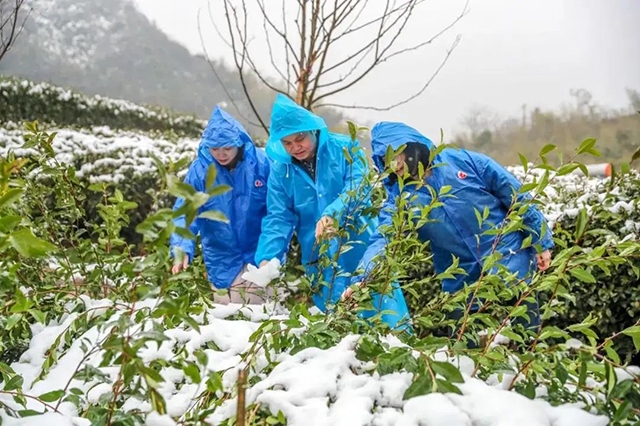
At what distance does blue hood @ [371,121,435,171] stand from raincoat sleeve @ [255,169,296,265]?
2.17ft

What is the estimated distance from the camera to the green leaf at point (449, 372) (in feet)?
2.54

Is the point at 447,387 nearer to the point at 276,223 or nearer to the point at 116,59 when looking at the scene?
the point at 276,223

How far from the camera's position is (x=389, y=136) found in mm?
2412

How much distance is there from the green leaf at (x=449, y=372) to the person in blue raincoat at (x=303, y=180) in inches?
70.1

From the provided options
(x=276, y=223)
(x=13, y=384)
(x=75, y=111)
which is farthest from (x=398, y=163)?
(x=75, y=111)

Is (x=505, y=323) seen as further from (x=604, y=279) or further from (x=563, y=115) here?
(x=563, y=115)

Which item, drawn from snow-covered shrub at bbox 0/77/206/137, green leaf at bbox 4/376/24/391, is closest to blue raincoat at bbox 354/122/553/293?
green leaf at bbox 4/376/24/391

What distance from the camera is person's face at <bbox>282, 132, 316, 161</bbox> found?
2.67m

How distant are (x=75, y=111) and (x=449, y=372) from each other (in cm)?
1189

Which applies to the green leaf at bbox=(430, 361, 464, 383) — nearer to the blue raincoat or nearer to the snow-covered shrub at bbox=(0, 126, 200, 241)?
the blue raincoat

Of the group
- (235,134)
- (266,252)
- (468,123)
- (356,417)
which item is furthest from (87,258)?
(468,123)

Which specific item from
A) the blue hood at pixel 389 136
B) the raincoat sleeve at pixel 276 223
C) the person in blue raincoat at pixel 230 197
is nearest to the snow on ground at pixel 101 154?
the person in blue raincoat at pixel 230 197

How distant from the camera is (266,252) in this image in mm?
2676

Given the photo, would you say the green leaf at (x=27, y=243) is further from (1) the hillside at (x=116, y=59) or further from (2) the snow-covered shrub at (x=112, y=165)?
(1) the hillside at (x=116, y=59)
